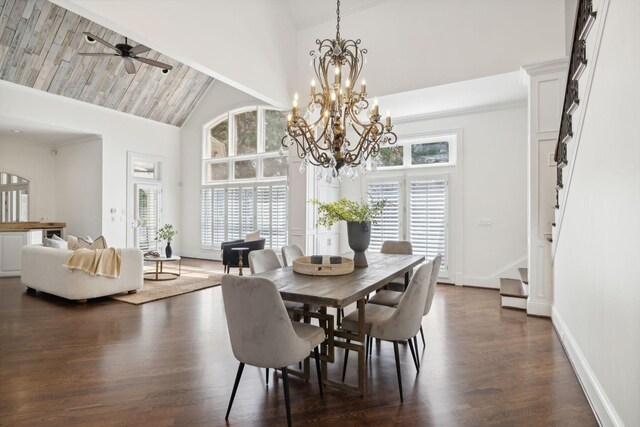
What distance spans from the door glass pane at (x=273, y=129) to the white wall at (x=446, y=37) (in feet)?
7.92

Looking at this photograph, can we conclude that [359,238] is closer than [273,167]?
Yes

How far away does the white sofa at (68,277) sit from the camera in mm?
4637

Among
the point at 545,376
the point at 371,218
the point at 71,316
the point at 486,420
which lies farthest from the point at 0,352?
the point at 545,376

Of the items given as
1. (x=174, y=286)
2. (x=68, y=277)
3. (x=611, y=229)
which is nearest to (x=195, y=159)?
(x=174, y=286)

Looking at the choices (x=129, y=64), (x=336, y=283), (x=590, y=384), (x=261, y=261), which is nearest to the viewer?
(x=590, y=384)

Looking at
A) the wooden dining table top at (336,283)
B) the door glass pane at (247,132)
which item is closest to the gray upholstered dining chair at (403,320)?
the wooden dining table top at (336,283)

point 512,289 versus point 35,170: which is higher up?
point 35,170

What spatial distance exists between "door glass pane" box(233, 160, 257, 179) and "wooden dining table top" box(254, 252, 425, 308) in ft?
19.1

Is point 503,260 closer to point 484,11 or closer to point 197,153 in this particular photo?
point 484,11

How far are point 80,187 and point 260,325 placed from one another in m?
8.18

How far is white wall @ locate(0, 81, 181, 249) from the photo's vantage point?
256 inches

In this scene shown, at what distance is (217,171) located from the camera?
9125 mm

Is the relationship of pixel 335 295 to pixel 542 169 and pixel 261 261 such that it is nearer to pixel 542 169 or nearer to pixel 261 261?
pixel 261 261

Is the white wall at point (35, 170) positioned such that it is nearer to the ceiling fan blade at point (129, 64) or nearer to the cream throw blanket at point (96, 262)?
the ceiling fan blade at point (129, 64)
